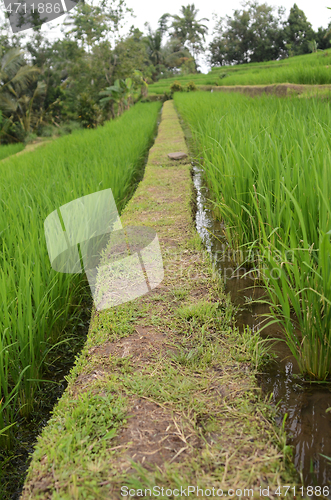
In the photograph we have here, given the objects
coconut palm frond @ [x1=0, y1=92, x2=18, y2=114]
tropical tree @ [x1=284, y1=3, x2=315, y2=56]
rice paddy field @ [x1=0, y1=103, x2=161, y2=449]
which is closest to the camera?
rice paddy field @ [x1=0, y1=103, x2=161, y2=449]

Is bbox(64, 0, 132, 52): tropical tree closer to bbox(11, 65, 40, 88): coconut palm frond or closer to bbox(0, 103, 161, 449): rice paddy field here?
bbox(11, 65, 40, 88): coconut palm frond

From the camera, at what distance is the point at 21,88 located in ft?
45.7

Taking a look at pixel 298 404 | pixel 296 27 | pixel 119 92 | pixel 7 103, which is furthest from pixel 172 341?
pixel 296 27

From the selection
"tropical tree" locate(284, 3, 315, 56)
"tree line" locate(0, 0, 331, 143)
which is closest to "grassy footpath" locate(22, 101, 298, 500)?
"tree line" locate(0, 0, 331, 143)

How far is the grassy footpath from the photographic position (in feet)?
2.67

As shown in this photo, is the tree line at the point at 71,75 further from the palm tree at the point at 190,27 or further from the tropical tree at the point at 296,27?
the palm tree at the point at 190,27

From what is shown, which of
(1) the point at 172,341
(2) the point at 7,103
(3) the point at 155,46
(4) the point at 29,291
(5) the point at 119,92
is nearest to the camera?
(4) the point at 29,291

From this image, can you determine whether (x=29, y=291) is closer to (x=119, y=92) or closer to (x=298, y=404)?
(x=298, y=404)

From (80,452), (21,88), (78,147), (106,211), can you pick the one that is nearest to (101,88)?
(21,88)

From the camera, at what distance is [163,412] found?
101 centimetres

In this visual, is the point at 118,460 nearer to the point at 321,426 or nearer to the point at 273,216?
the point at 321,426

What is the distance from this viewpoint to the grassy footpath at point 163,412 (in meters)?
0.81

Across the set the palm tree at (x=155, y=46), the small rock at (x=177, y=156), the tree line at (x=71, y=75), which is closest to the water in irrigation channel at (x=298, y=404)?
the small rock at (x=177, y=156)

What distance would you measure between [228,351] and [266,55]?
34171mm
